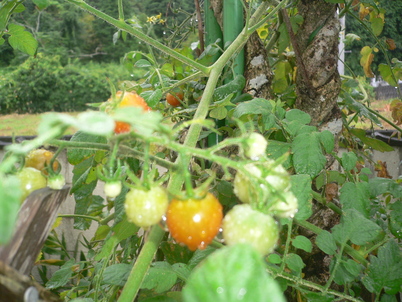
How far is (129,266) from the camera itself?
0.44 m

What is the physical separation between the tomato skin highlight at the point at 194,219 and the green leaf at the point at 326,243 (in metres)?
0.24

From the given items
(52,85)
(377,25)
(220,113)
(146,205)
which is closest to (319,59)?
(220,113)

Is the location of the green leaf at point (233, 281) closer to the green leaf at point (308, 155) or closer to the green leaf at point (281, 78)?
the green leaf at point (308, 155)

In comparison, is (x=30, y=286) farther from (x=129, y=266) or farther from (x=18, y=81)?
(x=18, y=81)

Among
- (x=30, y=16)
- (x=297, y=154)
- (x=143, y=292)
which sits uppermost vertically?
(x=297, y=154)

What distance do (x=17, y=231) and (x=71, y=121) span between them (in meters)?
Result: 0.06

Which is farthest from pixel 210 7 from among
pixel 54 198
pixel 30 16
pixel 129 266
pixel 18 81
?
pixel 30 16

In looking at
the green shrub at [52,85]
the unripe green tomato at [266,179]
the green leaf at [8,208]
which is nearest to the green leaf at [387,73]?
the unripe green tomato at [266,179]

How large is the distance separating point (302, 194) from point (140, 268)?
18cm

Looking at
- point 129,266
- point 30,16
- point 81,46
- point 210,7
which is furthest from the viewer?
point 81,46

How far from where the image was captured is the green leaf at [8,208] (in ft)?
0.49

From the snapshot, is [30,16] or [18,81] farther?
[30,16]

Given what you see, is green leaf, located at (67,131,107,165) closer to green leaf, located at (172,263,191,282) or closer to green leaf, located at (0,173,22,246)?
green leaf, located at (172,263,191,282)

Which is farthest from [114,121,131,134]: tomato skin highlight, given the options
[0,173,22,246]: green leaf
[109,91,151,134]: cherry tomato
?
[0,173,22,246]: green leaf
